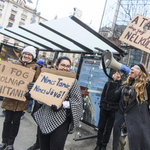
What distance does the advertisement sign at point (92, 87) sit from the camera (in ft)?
11.3

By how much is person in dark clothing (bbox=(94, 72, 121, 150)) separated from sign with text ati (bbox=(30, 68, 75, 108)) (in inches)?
57.1

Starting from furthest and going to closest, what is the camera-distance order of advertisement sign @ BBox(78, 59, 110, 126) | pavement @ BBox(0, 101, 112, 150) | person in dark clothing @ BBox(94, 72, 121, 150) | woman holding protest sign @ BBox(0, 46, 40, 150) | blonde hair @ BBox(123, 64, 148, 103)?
advertisement sign @ BBox(78, 59, 110, 126), person in dark clothing @ BBox(94, 72, 121, 150), pavement @ BBox(0, 101, 112, 150), woman holding protest sign @ BBox(0, 46, 40, 150), blonde hair @ BBox(123, 64, 148, 103)

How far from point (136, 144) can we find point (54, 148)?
3.47ft

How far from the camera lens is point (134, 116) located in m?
1.79

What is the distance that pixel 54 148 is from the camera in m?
1.54

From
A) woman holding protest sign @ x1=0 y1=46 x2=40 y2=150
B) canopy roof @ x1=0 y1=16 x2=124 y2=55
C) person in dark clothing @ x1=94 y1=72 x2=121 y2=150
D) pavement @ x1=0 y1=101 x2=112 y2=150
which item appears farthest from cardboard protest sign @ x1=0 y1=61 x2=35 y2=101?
person in dark clothing @ x1=94 y1=72 x2=121 y2=150

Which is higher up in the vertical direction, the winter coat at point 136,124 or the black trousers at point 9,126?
the winter coat at point 136,124

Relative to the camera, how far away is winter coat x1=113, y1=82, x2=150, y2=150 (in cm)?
170

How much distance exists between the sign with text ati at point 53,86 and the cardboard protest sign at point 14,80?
34 centimetres

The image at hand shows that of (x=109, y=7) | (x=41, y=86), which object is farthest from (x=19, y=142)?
(x=109, y=7)

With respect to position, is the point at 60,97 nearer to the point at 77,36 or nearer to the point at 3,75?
the point at 3,75

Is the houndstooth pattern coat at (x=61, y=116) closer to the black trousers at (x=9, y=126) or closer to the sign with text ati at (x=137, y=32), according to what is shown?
the black trousers at (x=9, y=126)

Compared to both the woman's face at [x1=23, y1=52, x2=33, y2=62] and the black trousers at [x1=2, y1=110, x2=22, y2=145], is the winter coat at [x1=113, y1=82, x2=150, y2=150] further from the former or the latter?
the woman's face at [x1=23, y1=52, x2=33, y2=62]

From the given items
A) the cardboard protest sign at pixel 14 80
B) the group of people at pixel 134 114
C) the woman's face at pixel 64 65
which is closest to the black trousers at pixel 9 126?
the cardboard protest sign at pixel 14 80
